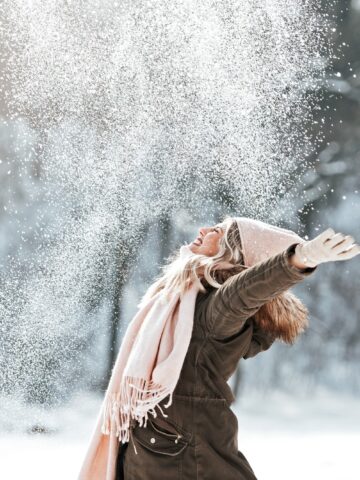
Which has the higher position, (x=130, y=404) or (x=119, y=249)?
(x=119, y=249)

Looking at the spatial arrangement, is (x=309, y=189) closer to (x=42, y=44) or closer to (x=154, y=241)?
(x=154, y=241)

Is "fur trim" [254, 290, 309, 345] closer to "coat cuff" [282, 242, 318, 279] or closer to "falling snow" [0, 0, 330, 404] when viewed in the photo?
"coat cuff" [282, 242, 318, 279]

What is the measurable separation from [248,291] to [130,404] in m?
0.40

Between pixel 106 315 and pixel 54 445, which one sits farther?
pixel 106 315

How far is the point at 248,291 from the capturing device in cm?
143

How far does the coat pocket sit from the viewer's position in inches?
63.1

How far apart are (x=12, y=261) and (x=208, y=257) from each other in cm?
259

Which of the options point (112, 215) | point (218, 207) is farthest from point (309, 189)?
point (112, 215)

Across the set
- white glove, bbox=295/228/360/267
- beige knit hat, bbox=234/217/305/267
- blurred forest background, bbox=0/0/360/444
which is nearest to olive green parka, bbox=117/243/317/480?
beige knit hat, bbox=234/217/305/267

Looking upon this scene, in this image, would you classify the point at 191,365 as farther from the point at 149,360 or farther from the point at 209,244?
the point at 209,244

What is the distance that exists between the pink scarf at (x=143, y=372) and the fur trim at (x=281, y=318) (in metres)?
0.14

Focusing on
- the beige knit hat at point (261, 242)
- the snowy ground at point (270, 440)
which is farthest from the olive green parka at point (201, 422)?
the snowy ground at point (270, 440)

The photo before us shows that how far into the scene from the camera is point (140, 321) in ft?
5.88

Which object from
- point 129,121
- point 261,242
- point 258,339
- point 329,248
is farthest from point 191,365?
point 129,121
